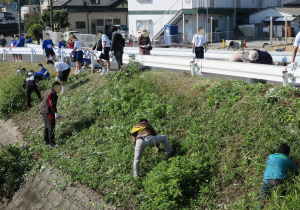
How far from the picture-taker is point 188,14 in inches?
1262

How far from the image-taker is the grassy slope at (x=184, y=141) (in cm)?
A: 571

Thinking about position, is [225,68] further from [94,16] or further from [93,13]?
[94,16]

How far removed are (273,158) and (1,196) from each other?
288 inches

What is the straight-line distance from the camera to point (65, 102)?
38.5ft

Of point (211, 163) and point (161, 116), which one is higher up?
point (161, 116)

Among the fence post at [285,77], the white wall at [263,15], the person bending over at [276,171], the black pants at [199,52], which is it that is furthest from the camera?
the white wall at [263,15]

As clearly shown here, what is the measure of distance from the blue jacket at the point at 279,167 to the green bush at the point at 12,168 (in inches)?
251

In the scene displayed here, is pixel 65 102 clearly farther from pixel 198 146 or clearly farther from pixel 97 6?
pixel 97 6

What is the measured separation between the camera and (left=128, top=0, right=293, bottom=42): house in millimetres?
31680

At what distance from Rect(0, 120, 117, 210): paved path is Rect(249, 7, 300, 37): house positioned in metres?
28.8

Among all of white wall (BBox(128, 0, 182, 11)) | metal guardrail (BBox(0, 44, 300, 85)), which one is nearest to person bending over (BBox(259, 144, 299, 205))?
metal guardrail (BBox(0, 44, 300, 85))

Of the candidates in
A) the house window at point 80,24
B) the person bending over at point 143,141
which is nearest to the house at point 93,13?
the house window at point 80,24

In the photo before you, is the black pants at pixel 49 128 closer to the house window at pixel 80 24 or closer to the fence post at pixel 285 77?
the fence post at pixel 285 77

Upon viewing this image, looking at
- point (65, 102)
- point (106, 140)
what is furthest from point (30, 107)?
point (106, 140)
